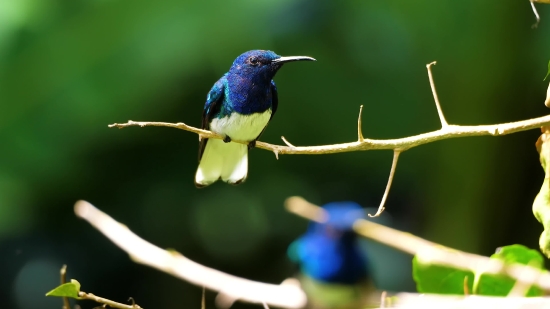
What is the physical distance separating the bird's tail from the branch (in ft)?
4.46

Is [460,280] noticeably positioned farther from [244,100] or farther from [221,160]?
[221,160]

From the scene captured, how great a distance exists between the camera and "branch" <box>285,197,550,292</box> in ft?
1.99

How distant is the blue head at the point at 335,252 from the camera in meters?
2.44

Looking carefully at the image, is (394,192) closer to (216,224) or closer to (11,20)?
(216,224)

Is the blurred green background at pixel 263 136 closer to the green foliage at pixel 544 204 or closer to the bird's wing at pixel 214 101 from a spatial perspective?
the bird's wing at pixel 214 101

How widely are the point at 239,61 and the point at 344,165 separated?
1919 mm

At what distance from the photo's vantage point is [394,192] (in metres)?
3.90

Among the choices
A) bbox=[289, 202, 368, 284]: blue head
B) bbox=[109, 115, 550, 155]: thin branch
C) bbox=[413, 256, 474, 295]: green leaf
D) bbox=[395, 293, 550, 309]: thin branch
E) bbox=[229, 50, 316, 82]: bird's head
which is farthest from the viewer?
bbox=[289, 202, 368, 284]: blue head

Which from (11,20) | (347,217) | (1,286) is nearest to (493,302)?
(347,217)

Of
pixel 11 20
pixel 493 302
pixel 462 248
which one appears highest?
pixel 11 20

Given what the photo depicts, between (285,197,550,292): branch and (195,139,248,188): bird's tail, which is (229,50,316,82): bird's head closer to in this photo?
(195,139,248,188): bird's tail

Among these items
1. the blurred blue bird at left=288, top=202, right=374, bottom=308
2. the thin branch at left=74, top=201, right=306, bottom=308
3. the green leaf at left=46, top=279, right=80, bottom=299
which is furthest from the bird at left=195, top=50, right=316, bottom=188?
the green leaf at left=46, top=279, right=80, bottom=299

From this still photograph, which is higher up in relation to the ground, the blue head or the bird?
the bird

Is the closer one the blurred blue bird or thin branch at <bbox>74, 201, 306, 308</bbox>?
thin branch at <bbox>74, 201, 306, 308</bbox>
